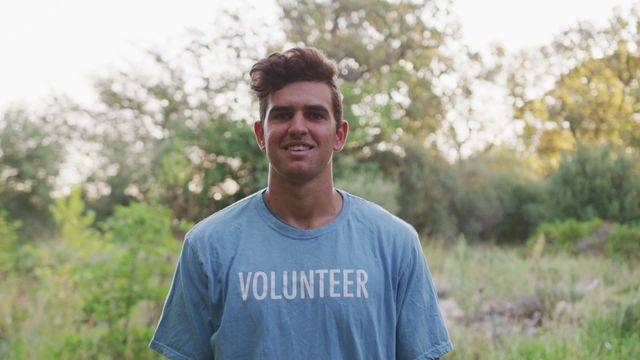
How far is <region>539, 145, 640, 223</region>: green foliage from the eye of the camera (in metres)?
15.0

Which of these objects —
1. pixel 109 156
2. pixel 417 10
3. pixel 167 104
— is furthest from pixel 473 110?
pixel 109 156

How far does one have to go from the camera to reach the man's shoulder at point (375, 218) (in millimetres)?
2229

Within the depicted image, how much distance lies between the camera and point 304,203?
2188mm

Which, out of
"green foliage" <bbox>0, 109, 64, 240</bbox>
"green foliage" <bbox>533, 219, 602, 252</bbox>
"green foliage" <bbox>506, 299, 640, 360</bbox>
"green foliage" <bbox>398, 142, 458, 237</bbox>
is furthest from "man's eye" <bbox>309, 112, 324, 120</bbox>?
"green foliage" <bbox>0, 109, 64, 240</bbox>

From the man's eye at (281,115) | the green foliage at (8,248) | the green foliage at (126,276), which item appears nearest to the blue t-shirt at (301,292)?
the man's eye at (281,115)

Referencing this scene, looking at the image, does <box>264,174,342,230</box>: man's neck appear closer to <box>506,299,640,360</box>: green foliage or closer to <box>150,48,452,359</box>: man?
<box>150,48,452,359</box>: man

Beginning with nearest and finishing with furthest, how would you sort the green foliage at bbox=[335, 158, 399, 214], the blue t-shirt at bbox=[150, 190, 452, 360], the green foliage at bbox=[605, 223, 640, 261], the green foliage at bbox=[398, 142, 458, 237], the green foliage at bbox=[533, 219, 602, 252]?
the blue t-shirt at bbox=[150, 190, 452, 360] < the green foliage at bbox=[605, 223, 640, 261] < the green foliage at bbox=[533, 219, 602, 252] < the green foliage at bbox=[335, 158, 399, 214] < the green foliage at bbox=[398, 142, 458, 237]

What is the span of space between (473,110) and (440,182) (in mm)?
7322

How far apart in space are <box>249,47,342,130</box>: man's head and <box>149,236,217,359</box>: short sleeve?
1.88ft

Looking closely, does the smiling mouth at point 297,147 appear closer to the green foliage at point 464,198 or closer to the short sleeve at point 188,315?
the short sleeve at point 188,315

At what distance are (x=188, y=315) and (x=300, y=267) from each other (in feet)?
1.39

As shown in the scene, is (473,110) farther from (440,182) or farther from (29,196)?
(29,196)

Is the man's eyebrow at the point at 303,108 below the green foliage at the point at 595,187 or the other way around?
the other way around

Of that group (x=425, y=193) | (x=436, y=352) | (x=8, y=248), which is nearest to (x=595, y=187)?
(x=425, y=193)
